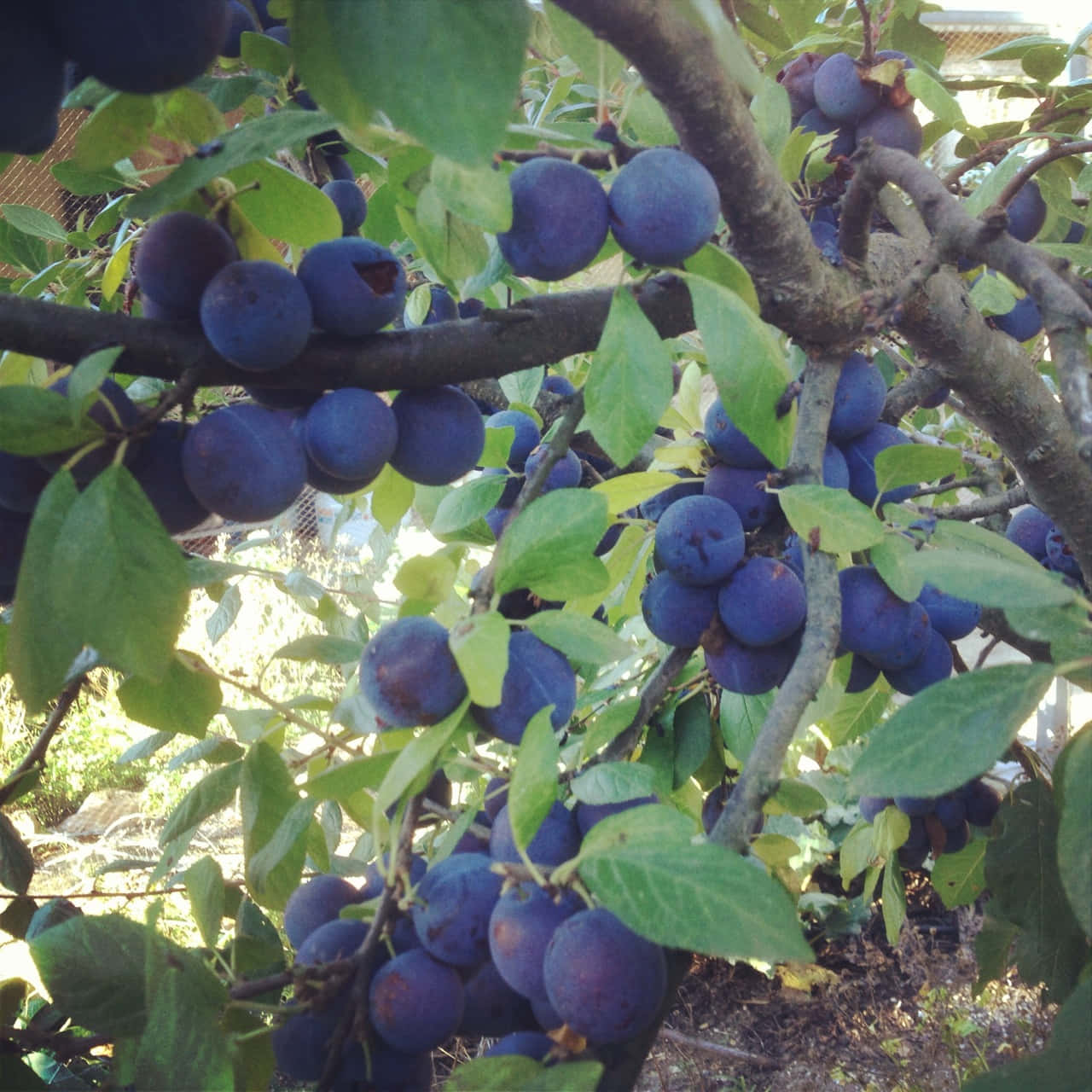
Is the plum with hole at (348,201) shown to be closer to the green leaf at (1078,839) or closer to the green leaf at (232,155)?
the green leaf at (232,155)

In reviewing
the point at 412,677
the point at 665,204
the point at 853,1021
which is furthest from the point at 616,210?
the point at 853,1021

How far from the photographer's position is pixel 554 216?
0.37 m

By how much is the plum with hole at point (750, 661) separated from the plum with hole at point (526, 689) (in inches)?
6.8

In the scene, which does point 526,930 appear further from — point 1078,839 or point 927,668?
point 927,668

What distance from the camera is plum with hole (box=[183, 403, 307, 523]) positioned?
1.20 ft

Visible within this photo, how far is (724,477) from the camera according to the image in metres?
0.57

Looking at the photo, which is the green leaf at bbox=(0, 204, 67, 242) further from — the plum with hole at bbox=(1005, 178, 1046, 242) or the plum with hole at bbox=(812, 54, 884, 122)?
the plum with hole at bbox=(1005, 178, 1046, 242)

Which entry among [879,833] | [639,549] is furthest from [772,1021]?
[639,549]

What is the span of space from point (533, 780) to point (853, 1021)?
5.79 ft

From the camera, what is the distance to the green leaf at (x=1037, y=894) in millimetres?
576

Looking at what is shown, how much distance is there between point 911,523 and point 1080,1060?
0.31 metres

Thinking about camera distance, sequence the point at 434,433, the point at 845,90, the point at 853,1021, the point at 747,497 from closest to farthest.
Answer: the point at 434,433 < the point at 747,497 < the point at 845,90 < the point at 853,1021

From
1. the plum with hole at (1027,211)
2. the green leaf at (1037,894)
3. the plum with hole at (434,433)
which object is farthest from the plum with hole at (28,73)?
the plum with hole at (1027,211)

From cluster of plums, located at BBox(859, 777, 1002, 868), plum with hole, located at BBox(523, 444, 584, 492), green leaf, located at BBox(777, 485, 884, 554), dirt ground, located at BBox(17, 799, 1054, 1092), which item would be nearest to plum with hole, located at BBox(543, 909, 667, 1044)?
green leaf, located at BBox(777, 485, 884, 554)
